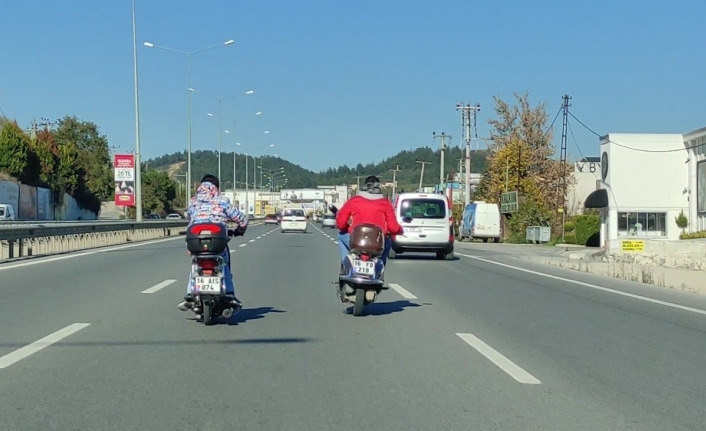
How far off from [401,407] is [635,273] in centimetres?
1636

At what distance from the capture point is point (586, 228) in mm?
56688

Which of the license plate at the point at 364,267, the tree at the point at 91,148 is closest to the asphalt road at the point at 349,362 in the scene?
the license plate at the point at 364,267

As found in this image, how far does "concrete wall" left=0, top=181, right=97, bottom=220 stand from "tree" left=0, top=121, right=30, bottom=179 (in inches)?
60.2

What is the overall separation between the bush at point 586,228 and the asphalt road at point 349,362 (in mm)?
42545

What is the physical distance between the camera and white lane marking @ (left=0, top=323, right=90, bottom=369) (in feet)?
27.2

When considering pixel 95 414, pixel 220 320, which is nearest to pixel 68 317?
pixel 220 320

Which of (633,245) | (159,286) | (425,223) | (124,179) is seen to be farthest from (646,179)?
(159,286)

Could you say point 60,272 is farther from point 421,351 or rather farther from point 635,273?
point 635,273

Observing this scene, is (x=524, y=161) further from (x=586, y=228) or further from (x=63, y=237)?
(x=63, y=237)

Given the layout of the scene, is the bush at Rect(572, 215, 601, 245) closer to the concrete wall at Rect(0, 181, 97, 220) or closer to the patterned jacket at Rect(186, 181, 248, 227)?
the concrete wall at Rect(0, 181, 97, 220)

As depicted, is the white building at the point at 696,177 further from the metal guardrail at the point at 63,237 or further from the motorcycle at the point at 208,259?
the motorcycle at the point at 208,259

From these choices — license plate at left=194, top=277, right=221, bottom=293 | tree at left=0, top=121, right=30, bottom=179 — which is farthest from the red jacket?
tree at left=0, top=121, right=30, bottom=179

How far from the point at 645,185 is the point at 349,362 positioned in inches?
1830

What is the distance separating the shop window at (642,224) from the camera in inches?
2012
